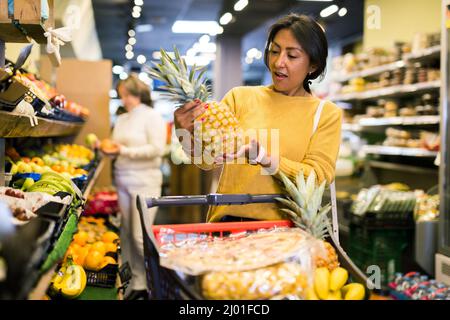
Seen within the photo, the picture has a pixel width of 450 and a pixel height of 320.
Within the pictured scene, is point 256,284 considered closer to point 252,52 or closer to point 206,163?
point 206,163

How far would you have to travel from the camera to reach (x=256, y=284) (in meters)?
1.40

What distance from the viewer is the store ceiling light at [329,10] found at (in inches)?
362

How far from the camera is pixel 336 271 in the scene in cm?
156

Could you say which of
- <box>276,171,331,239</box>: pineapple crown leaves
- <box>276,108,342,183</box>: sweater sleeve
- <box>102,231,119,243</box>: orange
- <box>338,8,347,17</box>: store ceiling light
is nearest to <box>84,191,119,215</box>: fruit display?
<box>102,231,119,243</box>: orange

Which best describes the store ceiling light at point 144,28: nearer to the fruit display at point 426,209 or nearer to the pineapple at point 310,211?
the fruit display at point 426,209

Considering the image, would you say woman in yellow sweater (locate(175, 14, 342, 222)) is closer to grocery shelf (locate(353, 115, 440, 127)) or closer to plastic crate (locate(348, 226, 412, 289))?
plastic crate (locate(348, 226, 412, 289))

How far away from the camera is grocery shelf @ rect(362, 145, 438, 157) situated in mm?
5801

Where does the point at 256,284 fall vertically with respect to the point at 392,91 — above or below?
below

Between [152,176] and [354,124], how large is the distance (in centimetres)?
374

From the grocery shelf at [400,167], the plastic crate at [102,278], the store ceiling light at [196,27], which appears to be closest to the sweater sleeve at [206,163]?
the plastic crate at [102,278]

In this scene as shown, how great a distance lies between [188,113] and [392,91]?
5.16m

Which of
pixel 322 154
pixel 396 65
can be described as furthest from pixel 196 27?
pixel 322 154

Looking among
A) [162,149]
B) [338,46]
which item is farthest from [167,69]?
[338,46]

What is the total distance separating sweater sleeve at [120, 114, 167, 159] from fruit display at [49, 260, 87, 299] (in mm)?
2656
